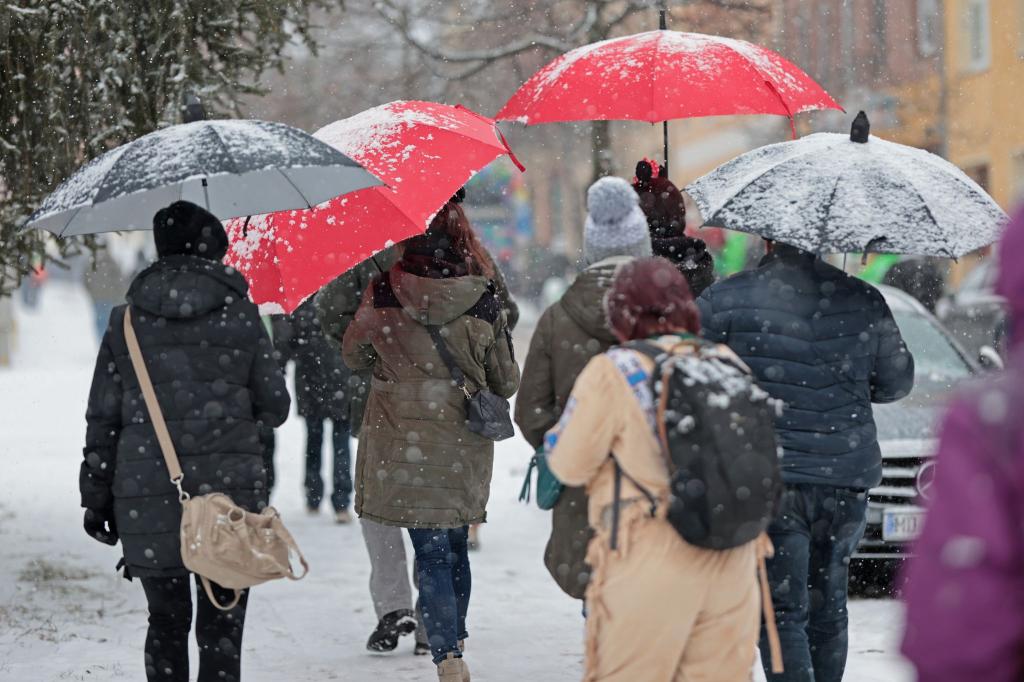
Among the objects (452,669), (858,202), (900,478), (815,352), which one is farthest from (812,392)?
(900,478)

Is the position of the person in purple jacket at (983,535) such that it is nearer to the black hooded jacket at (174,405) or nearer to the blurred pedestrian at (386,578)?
the black hooded jacket at (174,405)

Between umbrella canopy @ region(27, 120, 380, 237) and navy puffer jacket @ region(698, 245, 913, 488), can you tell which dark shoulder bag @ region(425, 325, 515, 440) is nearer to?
umbrella canopy @ region(27, 120, 380, 237)

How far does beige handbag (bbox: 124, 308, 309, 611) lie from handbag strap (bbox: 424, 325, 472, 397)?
1.35 meters

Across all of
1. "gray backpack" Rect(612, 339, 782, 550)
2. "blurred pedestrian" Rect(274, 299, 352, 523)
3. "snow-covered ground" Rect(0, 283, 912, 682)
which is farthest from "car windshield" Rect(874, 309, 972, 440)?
"gray backpack" Rect(612, 339, 782, 550)

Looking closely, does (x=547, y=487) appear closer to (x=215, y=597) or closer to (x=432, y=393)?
(x=215, y=597)

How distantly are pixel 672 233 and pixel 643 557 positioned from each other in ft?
7.74

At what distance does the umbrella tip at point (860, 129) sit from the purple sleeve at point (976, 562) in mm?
3438

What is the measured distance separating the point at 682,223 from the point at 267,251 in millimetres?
1729

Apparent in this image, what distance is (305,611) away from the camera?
26.5ft

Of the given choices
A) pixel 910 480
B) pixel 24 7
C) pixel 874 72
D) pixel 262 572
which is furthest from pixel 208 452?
pixel 874 72

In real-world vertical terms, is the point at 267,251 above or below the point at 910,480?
above

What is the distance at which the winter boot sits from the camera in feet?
19.7

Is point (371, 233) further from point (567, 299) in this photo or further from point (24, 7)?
point (24, 7)

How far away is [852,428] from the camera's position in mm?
5215
